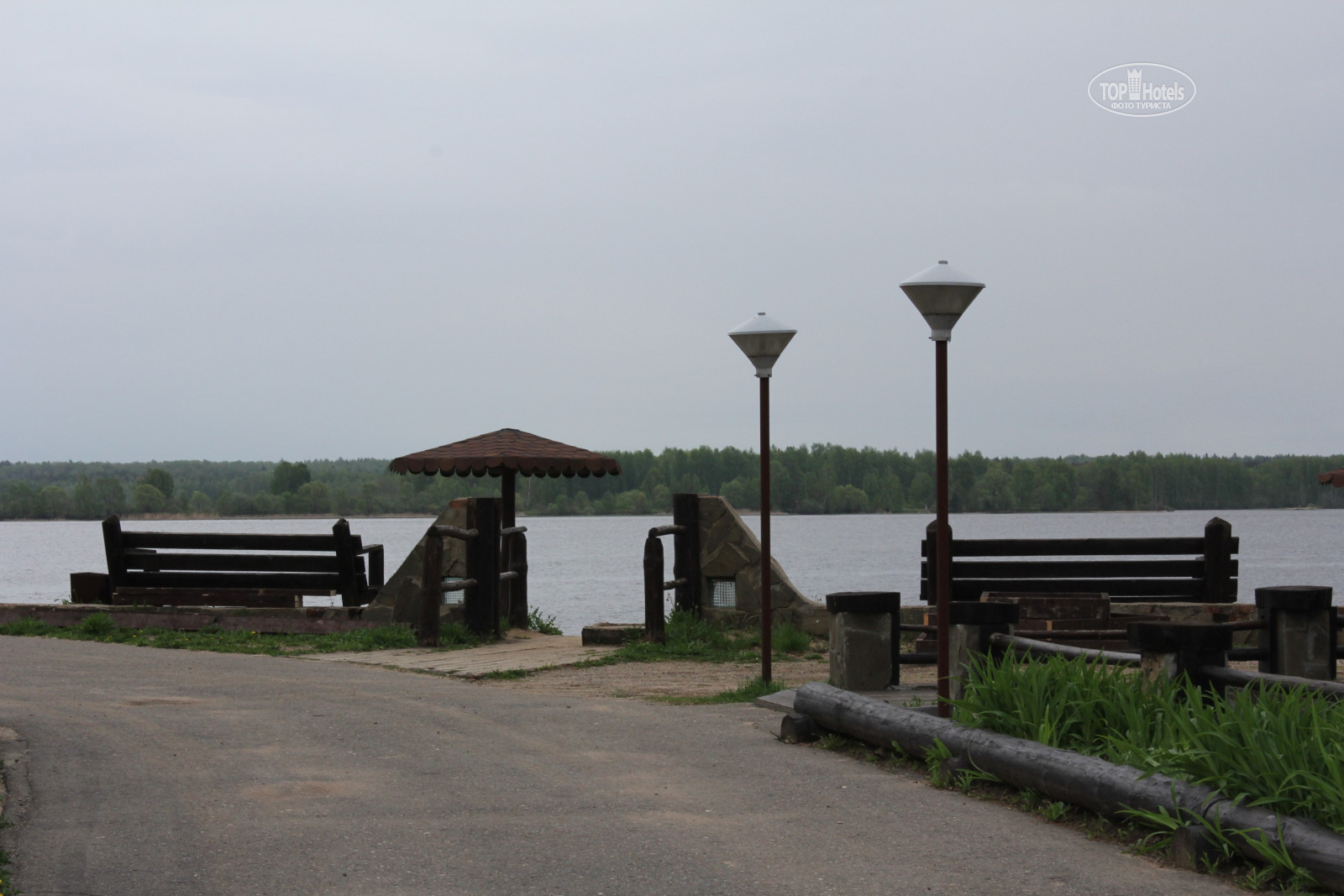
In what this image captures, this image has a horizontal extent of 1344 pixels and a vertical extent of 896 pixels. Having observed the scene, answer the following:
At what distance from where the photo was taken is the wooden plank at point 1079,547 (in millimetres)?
14242

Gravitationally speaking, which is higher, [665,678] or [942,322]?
[942,322]

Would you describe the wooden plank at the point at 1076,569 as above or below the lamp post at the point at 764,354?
below

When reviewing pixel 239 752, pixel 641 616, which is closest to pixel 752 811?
pixel 239 752

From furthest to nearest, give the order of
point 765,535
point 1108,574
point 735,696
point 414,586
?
1. point 414,586
2. point 1108,574
3. point 765,535
4. point 735,696

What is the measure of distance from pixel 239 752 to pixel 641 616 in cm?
2497

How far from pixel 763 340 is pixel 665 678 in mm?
3396

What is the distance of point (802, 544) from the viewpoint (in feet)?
305

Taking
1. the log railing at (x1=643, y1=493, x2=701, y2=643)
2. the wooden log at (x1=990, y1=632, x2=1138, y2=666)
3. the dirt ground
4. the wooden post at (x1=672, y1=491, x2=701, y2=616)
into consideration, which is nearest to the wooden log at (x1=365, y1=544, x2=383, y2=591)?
the log railing at (x1=643, y1=493, x2=701, y2=643)

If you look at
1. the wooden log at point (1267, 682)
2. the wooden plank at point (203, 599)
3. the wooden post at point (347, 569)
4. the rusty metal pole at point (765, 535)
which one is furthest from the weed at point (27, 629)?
the wooden log at point (1267, 682)

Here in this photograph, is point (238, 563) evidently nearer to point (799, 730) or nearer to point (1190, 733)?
point (799, 730)

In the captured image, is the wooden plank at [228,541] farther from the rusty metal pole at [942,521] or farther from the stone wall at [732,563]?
the rusty metal pole at [942,521]

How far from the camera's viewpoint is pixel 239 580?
52.9 feet

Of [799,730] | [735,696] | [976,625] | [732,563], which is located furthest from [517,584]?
[976,625]

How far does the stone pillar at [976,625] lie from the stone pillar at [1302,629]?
2016 mm
